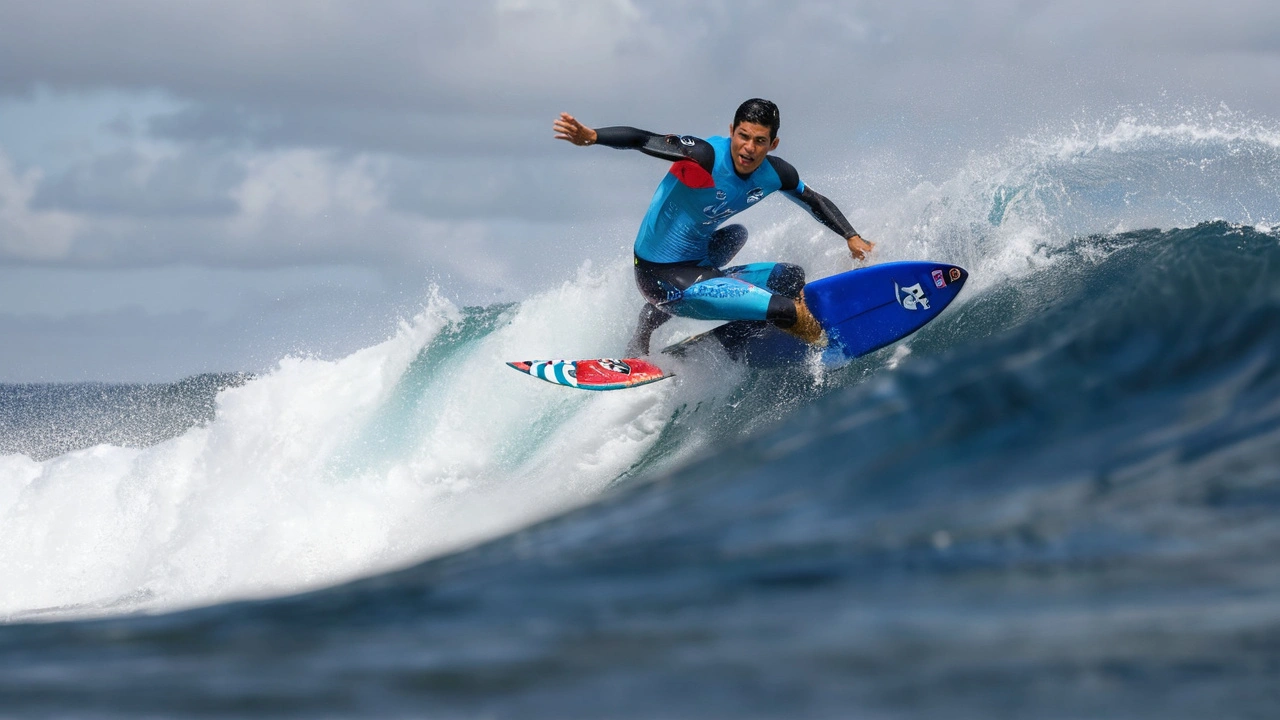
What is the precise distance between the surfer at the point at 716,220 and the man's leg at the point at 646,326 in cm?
18

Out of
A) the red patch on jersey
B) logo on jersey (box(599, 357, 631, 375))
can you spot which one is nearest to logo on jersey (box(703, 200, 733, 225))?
the red patch on jersey

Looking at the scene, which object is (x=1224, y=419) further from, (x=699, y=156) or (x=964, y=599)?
(x=699, y=156)

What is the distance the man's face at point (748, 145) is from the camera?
6.63m

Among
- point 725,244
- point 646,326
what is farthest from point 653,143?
point 646,326

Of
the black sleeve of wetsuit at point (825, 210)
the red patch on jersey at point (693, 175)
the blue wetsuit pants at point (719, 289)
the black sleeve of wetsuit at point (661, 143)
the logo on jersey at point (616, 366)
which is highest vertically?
the black sleeve of wetsuit at point (661, 143)

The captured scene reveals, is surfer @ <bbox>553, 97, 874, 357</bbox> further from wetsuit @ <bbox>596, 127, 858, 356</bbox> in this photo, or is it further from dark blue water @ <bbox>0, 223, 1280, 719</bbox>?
dark blue water @ <bbox>0, 223, 1280, 719</bbox>

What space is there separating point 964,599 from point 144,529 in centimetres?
978

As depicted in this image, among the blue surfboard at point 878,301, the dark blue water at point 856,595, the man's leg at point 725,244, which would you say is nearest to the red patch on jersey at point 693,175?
the man's leg at point 725,244

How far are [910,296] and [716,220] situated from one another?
1.33m

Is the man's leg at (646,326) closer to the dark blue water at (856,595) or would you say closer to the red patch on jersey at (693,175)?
the red patch on jersey at (693,175)

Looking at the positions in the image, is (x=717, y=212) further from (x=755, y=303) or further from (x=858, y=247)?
(x=858, y=247)

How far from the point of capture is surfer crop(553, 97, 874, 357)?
670cm

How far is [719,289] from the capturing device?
6.84m

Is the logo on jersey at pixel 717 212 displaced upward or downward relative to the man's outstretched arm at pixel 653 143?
downward
